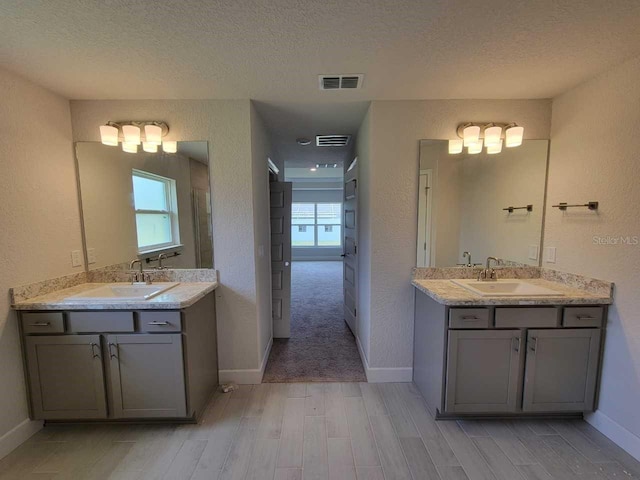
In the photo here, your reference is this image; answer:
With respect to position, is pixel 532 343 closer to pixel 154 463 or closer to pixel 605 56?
pixel 605 56

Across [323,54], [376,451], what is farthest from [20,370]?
[323,54]

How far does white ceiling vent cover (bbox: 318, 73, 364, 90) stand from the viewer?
192cm

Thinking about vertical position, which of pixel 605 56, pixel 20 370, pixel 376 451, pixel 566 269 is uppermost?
pixel 605 56

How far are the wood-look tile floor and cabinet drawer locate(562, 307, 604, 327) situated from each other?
0.73 meters

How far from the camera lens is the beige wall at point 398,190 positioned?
2.32 m

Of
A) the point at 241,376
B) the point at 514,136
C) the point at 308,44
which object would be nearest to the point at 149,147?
the point at 308,44

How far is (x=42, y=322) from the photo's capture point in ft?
5.97

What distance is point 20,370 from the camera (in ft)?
6.05

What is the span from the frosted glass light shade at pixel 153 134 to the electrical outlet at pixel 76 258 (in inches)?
41.3

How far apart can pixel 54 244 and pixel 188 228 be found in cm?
90

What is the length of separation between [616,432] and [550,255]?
1.20 meters

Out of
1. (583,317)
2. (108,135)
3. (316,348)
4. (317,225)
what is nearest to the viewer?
(583,317)

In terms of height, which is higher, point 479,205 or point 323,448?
point 479,205

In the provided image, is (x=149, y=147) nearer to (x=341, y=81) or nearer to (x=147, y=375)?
(x=341, y=81)
